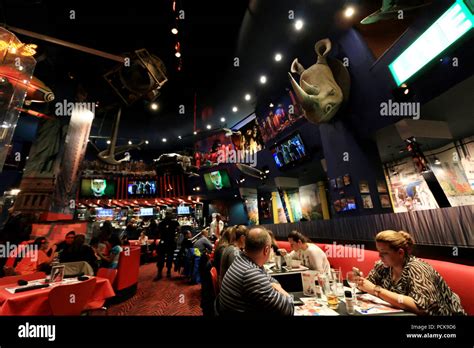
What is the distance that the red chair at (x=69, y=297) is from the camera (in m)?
2.28

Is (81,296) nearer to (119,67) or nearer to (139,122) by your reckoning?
(119,67)

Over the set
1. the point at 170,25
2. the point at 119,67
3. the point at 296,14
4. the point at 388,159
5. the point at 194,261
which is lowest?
the point at 194,261

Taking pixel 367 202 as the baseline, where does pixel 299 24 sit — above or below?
above

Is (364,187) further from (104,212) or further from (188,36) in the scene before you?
(104,212)

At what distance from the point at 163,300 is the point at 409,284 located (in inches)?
180

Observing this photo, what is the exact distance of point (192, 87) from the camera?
8.93 m

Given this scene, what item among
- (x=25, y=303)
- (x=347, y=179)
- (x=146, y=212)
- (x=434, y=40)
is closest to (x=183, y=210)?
(x=146, y=212)

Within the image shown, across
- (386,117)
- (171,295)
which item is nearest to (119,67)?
(171,295)

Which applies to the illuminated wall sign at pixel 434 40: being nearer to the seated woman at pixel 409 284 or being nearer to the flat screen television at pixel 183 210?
the seated woman at pixel 409 284

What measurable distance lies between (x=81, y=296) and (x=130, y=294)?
2.67 meters

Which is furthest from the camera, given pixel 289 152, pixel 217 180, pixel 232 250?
pixel 217 180

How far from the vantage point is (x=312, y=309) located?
5.16 ft
